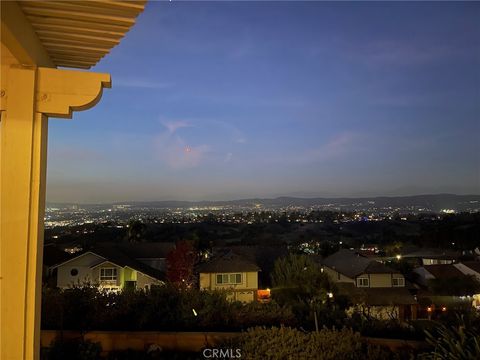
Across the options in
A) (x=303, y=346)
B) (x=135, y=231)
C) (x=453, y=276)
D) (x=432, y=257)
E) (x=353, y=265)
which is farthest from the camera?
(x=135, y=231)

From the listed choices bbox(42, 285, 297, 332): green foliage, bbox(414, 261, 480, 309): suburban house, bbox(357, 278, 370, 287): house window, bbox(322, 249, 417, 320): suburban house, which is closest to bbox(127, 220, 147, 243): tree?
bbox(322, 249, 417, 320): suburban house

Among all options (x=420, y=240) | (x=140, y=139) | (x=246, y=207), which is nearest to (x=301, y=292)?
(x=140, y=139)

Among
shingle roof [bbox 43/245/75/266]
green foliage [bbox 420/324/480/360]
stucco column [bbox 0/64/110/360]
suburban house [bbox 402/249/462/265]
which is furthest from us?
suburban house [bbox 402/249/462/265]

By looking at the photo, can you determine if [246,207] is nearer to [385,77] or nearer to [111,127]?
[385,77]

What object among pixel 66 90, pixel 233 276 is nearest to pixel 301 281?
pixel 233 276

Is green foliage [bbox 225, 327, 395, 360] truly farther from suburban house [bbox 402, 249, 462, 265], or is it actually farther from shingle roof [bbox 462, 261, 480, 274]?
suburban house [bbox 402, 249, 462, 265]

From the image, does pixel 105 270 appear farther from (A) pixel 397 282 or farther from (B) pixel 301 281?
(A) pixel 397 282

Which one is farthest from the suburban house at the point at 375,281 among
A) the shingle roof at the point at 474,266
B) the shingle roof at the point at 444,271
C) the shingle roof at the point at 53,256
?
the shingle roof at the point at 53,256

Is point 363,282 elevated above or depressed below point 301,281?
below
